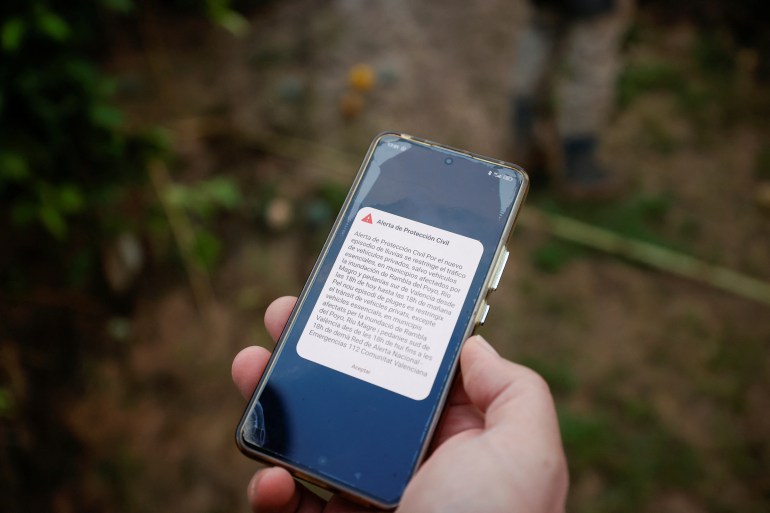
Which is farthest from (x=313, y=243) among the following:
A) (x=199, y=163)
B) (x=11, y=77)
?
(x=11, y=77)

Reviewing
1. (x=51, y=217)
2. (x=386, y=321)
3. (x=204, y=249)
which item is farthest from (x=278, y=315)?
(x=204, y=249)

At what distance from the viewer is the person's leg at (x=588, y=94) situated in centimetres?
257

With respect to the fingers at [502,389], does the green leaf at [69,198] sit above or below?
below

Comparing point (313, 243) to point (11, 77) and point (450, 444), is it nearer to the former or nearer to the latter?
point (11, 77)

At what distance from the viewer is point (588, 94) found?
2725mm

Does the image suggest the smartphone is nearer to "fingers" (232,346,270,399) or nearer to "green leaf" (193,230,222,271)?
"fingers" (232,346,270,399)

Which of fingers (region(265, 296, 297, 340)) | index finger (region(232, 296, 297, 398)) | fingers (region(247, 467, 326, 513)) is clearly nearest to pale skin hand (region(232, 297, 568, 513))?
fingers (region(247, 467, 326, 513))

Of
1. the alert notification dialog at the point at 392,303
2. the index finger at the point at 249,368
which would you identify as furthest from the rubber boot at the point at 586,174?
the index finger at the point at 249,368

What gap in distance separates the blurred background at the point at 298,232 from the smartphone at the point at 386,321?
1.10 m

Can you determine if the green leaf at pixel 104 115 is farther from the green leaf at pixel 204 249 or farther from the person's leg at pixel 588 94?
the person's leg at pixel 588 94

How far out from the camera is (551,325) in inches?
98.8

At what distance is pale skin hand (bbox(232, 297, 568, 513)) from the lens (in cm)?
105

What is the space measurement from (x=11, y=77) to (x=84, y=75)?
216 mm

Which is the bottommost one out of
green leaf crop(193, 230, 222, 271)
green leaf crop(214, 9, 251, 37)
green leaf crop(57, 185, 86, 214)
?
green leaf crop(193, 230, 222, 271)
